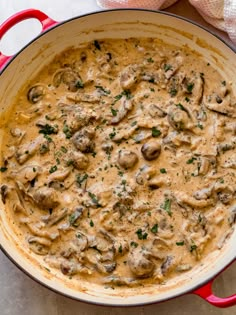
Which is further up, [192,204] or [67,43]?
[67,43]

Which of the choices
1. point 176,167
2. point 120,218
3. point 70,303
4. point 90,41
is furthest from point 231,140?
point 70,303

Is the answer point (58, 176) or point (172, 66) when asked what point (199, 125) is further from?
point (58, 176)

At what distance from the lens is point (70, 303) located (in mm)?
2342

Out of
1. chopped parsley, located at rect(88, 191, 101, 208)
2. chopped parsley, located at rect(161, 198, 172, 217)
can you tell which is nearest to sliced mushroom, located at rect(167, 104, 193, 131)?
chopped parsley, located at rect(161, 198, 172, 217)

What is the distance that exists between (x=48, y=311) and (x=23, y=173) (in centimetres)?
47

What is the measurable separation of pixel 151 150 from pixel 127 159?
83mm

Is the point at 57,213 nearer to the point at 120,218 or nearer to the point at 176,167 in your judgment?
the point at 120,218

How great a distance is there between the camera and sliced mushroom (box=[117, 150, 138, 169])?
2.29 meters

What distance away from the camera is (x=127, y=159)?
7.50 ft

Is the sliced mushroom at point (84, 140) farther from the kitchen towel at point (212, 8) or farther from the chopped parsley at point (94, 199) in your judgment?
the kitchen towel at point (212, 8)

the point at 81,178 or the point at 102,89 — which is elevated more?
the point at 102,89

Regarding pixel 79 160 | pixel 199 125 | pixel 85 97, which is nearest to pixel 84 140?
pixel 79 160

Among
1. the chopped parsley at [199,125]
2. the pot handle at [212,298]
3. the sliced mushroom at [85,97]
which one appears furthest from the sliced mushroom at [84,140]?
the pot handle at [212,298]

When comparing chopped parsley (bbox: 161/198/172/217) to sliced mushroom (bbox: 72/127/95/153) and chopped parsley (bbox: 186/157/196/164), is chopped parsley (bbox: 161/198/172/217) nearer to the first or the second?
chopped parsley (bbox: 186/157/196/164)
